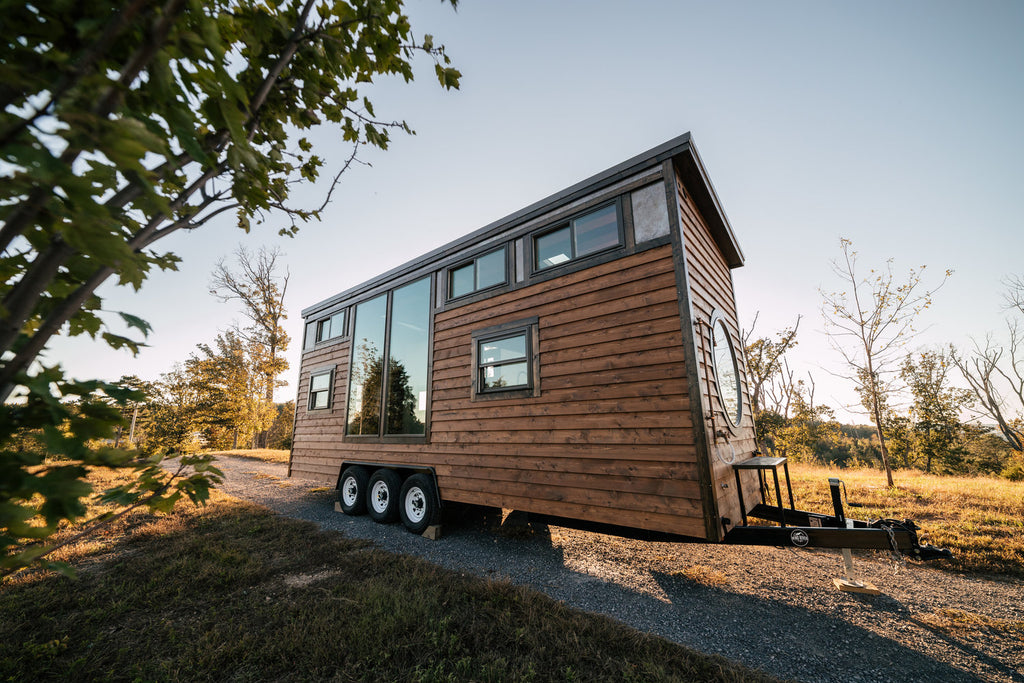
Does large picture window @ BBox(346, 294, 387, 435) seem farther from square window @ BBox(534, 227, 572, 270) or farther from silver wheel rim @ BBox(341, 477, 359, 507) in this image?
square window @ BBox(534, 227, 572, 270)

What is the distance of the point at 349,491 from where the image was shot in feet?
24.9

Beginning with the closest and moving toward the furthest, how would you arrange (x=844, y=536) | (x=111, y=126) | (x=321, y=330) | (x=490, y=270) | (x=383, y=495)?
(x=111, y=126) → (x=844, y=536) → (x=490, y=270) → (x=383, y=495) → (x=321, y=330)

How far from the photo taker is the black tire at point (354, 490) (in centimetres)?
733

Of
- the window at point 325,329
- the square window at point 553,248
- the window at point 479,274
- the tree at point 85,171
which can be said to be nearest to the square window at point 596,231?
the square window at point 553,248

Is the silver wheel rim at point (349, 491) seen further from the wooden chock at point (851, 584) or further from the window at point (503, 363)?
the wooden chock at point (851, 584)

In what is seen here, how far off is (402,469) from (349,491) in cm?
161

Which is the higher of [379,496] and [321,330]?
[321,330]

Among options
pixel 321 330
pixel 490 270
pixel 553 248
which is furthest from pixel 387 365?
pixel 553 248

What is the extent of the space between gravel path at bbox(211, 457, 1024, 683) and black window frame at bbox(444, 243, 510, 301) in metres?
3.72

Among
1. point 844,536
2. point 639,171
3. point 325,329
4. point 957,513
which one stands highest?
point 639,171

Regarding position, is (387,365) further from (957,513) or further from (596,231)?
(957,513)

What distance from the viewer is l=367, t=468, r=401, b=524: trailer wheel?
672cm

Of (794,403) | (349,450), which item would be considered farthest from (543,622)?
(794,403)

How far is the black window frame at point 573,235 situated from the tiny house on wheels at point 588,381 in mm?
20
